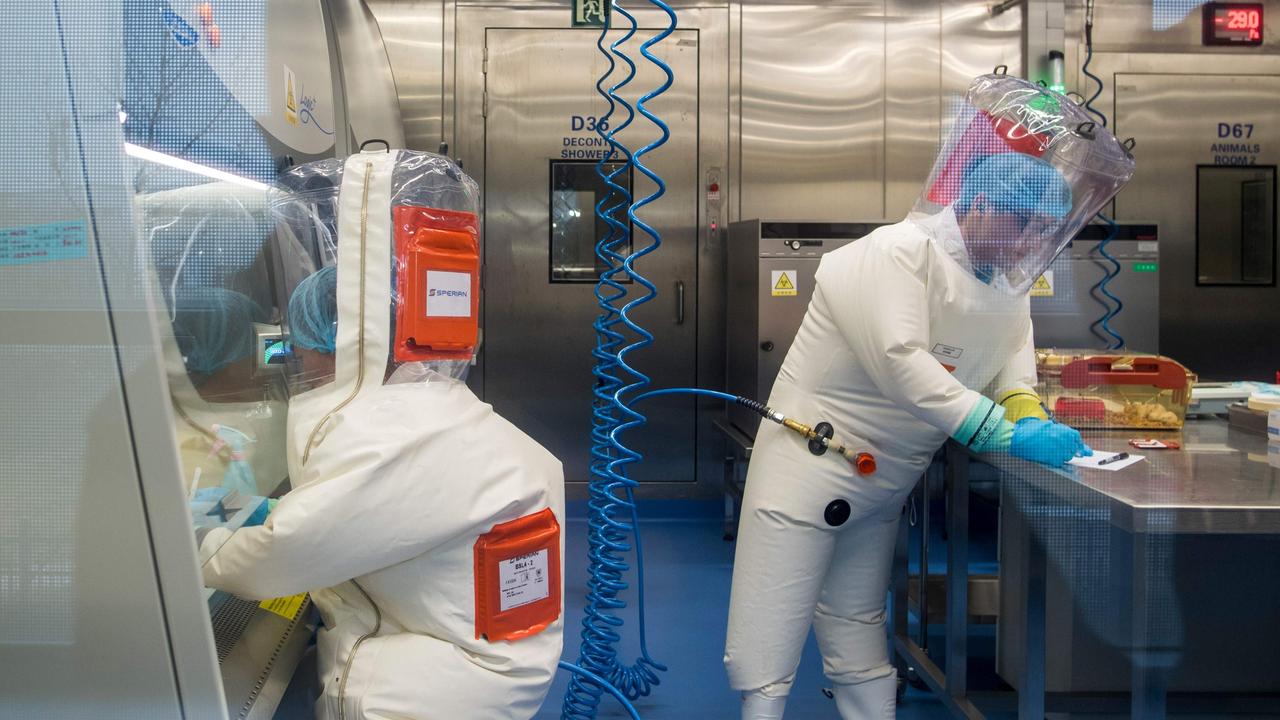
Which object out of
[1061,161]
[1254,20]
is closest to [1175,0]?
[1254,20]

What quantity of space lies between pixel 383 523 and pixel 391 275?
1.00 feet

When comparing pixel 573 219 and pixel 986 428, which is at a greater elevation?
pixel 573 219

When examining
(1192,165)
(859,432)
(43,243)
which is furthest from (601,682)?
(1192,165)

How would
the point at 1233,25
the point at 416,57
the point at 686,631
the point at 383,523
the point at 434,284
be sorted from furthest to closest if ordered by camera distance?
1. the point at 1233,25
2. the point at 416,57
3. the point at 686,631
4. the point at 434,284
5. the point at 383,523

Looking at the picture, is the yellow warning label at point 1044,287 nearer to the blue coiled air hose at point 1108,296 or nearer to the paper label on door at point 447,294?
the blue coiled air hose at point 1108,296

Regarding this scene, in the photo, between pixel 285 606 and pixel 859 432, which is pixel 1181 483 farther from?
pixel 285 606

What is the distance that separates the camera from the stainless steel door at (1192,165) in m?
4.31

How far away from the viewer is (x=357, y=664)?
3.64ft

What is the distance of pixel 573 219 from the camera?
13.9ft

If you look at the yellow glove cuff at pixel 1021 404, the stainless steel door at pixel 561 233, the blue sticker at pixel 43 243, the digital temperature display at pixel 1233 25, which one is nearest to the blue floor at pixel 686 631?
the stainless steel door at pixel 561 233

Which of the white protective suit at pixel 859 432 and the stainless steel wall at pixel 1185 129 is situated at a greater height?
the stainless steel wall at pixel 1185 129

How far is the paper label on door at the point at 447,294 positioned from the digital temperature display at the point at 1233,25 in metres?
4.50

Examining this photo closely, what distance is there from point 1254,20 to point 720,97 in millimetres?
2551

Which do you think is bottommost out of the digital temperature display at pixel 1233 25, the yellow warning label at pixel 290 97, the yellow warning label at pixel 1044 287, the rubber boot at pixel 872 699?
the rubber boot at pixel 872 699
